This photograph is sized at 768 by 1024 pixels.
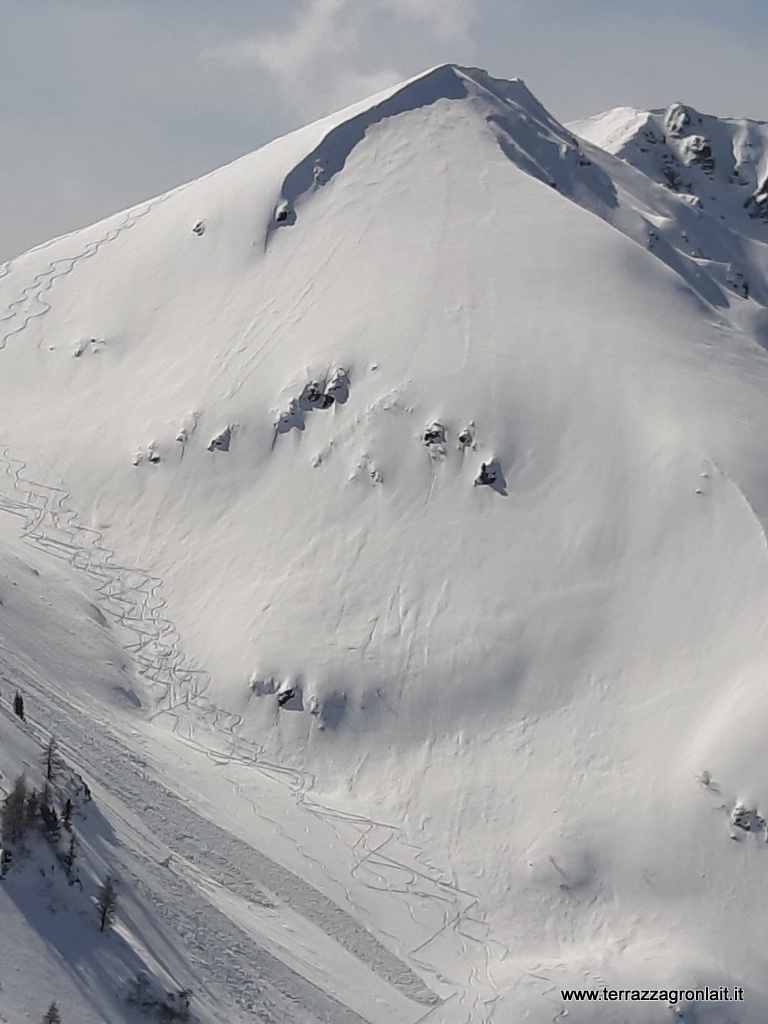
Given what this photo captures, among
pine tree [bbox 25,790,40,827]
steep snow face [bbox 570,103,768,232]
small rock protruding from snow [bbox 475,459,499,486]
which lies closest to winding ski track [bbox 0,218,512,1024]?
pine tree [bbox 25,790,40,827]

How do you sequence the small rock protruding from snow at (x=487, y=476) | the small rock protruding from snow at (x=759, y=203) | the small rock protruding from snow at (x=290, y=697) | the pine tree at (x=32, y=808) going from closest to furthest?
1. the pine tree at (x=32, y=808)
2. the small rock protruding from snow at (x=290, y=697)
3. the small rock protruding from snow at (x=487, y=476)
4. the small rock protruding from snow at (x=759, y=203)

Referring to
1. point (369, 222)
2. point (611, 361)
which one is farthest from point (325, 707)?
point (369, 222)

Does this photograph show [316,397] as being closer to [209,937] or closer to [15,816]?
[209,937]

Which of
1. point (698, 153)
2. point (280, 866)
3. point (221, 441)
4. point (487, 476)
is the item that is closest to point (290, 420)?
point (221, 441)

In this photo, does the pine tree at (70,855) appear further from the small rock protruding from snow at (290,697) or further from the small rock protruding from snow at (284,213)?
the small rock protruding from snow at (284,213)

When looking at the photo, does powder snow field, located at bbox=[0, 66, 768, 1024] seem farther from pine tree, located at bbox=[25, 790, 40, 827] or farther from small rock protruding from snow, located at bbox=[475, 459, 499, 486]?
pine tree, located at bbox=[25, 790, 40, 827]

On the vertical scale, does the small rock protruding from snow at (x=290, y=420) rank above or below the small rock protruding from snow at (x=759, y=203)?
below

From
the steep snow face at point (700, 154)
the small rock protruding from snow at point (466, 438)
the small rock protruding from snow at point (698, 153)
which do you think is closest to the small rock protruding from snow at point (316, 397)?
the small rock protruding from snow at point (466, 438)
